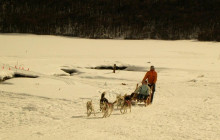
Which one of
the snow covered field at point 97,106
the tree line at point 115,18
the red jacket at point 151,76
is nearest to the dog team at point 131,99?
the red jacket at point 151,76

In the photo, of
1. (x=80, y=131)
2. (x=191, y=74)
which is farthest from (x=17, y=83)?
(x=191, y=74)

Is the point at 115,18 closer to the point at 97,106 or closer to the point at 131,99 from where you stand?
the point at 97,106

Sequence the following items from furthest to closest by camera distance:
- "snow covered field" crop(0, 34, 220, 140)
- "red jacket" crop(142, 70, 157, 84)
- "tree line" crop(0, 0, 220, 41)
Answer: "tree line" crop(0, 0, 220, 41), "red jacket" crop(142, 70, 157, 84), "snow covered field" crop(0, 34, 220, 140)

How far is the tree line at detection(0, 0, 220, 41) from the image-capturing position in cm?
5125

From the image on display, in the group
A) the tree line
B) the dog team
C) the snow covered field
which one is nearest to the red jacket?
the dog team

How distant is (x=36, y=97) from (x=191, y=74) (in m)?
13.4

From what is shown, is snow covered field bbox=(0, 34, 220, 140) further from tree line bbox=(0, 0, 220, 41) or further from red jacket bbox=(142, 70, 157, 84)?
tree line bbox=(0, 0, 220, 41)

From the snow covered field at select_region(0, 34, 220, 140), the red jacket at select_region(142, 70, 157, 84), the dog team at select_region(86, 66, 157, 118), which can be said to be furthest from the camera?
the red jacket at select_region(142, 70, 157, 84)

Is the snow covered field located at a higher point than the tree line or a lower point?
lower

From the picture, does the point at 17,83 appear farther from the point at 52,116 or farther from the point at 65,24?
the point at 65,24

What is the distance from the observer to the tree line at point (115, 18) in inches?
2018

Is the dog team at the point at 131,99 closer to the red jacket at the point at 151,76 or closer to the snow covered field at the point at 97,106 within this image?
the red jacket at the point at 151,76

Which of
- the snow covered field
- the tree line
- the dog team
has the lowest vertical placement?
the snow covered field

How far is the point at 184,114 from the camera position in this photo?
10.4 metres
